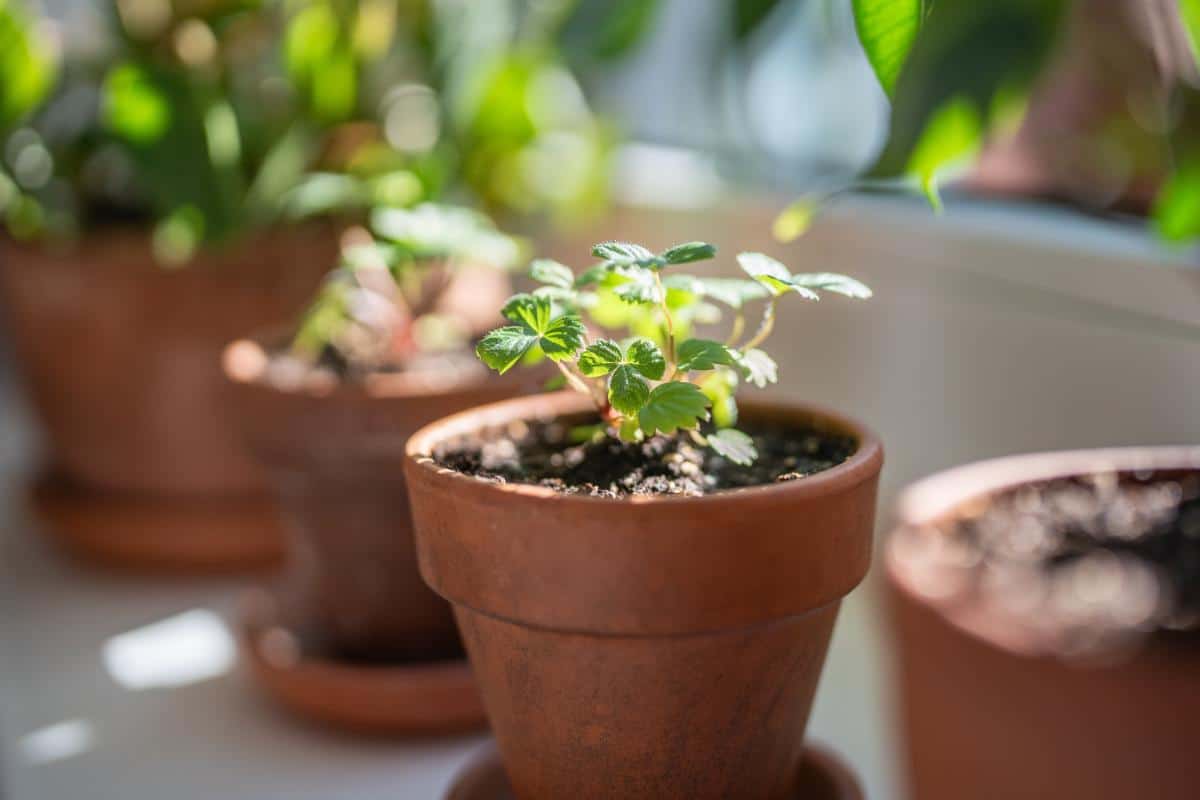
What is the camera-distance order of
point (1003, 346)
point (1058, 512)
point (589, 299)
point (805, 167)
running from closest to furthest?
1. point (589, 299)
2. point (1058, 512)
3. point (1003, 346)
4. point (805, 167)

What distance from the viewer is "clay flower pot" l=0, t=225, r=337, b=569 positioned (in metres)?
1.24

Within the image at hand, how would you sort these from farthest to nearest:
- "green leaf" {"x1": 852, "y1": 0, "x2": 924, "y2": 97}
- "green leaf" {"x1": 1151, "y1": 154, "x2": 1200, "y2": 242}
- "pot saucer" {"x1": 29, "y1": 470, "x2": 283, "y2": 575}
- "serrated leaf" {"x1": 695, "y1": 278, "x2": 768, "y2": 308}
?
"pot saucer" {"x1": 29, "y1": 470, "x2": 283, "y2": 575} < "green leaf" {"x1": 1151, "y1": 154, "x2": 1200, "y2": 242} < "serrated leaf" {"x1": 695, "y1": 278, "x2": 768, "y2": 308} < "green leaf" {"x1": 852, "y1": 0, "x2": 924, "y2": 97}

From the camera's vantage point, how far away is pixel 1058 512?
2.53ft

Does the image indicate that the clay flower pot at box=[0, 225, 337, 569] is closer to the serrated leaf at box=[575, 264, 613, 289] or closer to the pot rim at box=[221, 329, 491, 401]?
the pot rim at box=[221, 329, 491, 401]

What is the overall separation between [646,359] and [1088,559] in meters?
0.32

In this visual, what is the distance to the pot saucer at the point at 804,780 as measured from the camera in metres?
0.67

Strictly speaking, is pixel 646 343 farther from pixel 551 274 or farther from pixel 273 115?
pixel 273 115

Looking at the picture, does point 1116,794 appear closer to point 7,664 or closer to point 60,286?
point 7,664

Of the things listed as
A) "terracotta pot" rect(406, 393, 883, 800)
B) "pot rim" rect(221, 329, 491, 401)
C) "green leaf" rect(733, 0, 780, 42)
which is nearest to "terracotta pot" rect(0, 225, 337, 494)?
"pot rim" rect(221, 329, 491, 401)

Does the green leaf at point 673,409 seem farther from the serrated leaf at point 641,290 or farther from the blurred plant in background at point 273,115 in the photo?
the blurred plant in background at point 273,115

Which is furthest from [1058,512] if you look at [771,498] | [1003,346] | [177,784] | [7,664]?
[7,664]

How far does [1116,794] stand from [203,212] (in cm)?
91

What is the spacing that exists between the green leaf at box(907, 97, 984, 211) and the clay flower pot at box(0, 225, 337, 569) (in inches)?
28.6

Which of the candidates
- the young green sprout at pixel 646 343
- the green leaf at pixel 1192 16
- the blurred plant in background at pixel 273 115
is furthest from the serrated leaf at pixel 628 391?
the blurred plant in background at pixel 273 115
